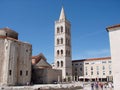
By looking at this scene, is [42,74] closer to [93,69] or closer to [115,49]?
[93,69]

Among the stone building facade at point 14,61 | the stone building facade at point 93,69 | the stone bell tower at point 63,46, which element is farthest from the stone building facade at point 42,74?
the stone building facade at point 93,69

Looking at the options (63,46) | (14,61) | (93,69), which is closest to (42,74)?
(14,61)

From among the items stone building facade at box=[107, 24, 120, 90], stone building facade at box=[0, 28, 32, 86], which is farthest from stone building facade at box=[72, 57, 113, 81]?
stone building facade at box=[107, 24, 120, 90]

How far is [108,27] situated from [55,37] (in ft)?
140

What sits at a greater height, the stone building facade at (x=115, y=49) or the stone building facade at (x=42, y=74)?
the stone building facade at (x=115, y=49)

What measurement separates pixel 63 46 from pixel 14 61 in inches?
876

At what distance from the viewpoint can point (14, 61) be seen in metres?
33.3

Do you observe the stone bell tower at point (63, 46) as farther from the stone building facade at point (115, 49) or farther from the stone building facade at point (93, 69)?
the stone building facade at point (115, 49)

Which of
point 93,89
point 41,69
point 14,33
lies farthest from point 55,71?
point 93,89

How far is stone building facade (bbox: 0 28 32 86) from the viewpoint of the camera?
106 ft

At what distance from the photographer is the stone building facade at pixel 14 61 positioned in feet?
106

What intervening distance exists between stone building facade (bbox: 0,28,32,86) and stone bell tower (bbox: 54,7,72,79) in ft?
55.2

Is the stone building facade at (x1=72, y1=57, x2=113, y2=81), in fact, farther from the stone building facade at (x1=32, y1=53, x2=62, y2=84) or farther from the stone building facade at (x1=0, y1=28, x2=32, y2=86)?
the stone building facade at (x1=0, y1=28, x2=32, y2=86)

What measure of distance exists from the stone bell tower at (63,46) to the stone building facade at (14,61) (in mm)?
16812
